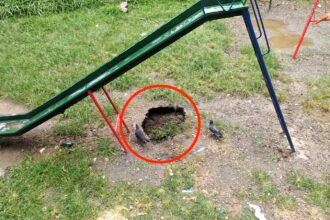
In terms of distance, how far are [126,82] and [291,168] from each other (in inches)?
87.5

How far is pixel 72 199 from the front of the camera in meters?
3.56

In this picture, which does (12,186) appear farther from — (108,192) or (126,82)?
(126,82)

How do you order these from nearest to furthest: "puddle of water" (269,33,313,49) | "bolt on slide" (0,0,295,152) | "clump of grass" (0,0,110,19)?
"bolt on slide" (0,0,295,152), "puddle of water" (269,33,313,49), "clump of grass" (0,0,110,19)

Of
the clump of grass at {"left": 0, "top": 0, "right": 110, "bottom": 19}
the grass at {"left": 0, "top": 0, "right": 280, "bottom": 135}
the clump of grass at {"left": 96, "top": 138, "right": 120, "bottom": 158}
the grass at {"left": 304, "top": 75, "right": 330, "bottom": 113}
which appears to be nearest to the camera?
the clump of grass at {"left": 96, "top": 138, "right": 120, "bottom": 158}

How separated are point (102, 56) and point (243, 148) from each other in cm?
248

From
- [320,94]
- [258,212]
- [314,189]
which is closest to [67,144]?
[258,212]

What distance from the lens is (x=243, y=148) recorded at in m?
4.10

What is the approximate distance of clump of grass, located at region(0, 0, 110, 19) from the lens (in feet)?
21.7

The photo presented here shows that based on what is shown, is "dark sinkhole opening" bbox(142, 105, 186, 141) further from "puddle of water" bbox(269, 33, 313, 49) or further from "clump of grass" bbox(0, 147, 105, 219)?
"puddle of water" bbox(269, 33, 313, 49)

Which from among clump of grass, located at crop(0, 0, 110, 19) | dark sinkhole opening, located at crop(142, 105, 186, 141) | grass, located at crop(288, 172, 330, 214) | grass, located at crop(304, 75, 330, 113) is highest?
clump of grass, located at crop(0, 0, 110, 19)

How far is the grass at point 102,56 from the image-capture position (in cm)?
498

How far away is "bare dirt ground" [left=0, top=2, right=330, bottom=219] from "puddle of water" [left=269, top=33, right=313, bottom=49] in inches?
28.8

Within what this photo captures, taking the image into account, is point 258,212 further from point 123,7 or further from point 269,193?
point 123,7

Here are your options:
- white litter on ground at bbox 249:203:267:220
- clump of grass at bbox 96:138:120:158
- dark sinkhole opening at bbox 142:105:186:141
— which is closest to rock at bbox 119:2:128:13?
dark sinkhole opening at bbox 142:105:186:141
